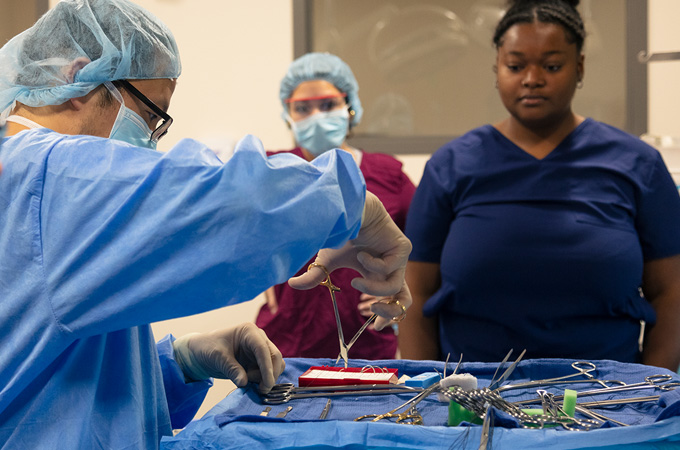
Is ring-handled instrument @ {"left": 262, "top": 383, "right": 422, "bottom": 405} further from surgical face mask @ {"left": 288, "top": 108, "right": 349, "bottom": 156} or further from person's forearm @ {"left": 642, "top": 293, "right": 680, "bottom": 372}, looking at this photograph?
surgical face mask @ {"left": 288, "top": 108, "right": 349, "bottom": 156}

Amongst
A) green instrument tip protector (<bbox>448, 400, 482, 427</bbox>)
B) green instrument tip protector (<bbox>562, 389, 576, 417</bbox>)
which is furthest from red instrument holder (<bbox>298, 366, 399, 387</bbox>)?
green instrument tip protector (<bbox>562, 389, 576, 417</bbox>)

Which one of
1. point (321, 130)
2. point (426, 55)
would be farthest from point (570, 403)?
Answer: point (426, 55)

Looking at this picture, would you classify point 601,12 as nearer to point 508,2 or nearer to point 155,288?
point 508,2

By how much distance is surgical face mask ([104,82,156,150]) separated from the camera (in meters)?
1.10

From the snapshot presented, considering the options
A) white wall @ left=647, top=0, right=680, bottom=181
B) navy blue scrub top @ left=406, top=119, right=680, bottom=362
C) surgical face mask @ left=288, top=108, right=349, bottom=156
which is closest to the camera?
navy blue scrub top @ left=406, top=119, right=680, bottom=362

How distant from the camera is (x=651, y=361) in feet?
5.75

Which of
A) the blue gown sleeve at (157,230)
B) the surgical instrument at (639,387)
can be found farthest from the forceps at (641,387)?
the blue gown sleeve at (157,230)

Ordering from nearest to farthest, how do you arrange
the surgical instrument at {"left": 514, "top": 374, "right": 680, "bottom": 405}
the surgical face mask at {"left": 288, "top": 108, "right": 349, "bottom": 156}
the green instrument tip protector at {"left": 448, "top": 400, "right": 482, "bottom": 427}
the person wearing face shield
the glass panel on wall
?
the green instrument tip protector at {"left": 448, "top": 400, "right": 482, "bottom": 427}, the surgical instrument at {"left": 514, "top": 374, "right": 680, "bottom": 405}, the person wearing face shield, the surgical face mask at {"left": 288, "top": 108, "right": 349, "bottom": 156}, the glass panel on wall

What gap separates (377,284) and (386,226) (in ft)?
0.34

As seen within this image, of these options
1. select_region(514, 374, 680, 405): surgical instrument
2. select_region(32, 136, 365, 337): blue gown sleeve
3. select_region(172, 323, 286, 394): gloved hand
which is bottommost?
select_region(514, 374, 680, 405): surgical instrument

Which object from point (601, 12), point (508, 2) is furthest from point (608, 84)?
point (508, 2)

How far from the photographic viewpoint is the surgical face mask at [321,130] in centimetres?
253

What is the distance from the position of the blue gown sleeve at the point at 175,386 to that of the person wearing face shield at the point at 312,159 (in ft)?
2.95

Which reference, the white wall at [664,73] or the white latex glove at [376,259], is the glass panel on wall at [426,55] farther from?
the white latex glove at [376,259]
